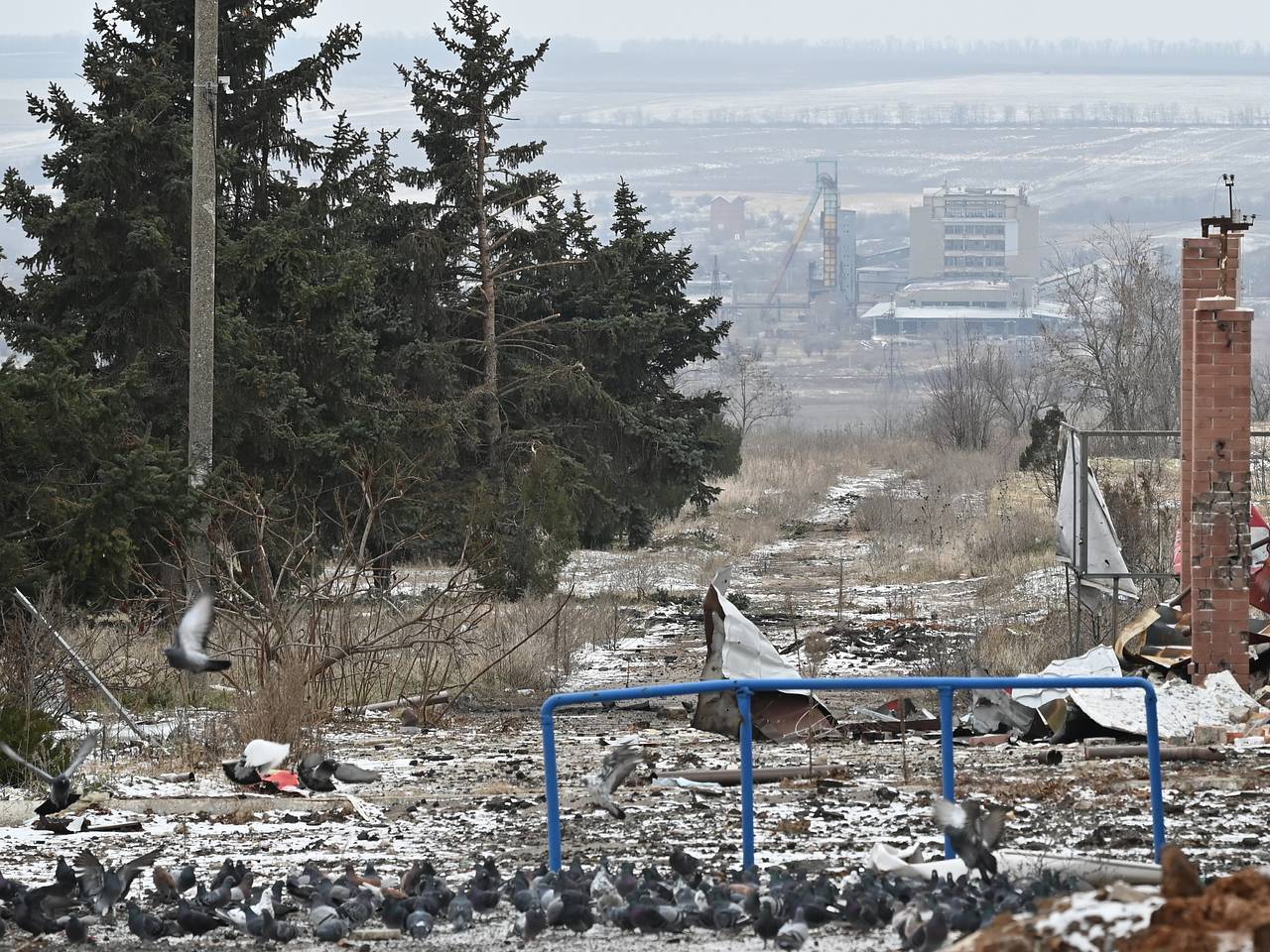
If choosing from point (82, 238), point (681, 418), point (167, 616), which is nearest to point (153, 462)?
point (167, 616)

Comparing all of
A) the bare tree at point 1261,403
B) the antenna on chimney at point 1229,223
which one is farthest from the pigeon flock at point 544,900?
the bare tree at point 1261,403

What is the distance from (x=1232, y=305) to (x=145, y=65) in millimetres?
13553

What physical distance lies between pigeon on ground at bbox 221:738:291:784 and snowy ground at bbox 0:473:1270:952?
135 millimetres

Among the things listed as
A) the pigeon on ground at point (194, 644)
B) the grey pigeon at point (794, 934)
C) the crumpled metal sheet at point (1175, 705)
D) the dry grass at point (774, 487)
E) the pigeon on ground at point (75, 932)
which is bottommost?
the dry grass at point (774, 487)

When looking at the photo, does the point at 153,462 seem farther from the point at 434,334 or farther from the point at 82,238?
the point at 434,334

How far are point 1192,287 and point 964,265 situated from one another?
186m

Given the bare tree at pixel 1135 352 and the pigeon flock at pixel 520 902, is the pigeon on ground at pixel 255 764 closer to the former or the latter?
the pigeon flock at pixel 520 902

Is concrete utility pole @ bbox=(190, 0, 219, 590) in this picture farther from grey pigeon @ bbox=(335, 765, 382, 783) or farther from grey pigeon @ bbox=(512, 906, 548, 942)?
grey pigeon @ bbox=(512, 906, 548, 942)

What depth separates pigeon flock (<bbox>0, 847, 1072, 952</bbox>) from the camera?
5992 millimetres

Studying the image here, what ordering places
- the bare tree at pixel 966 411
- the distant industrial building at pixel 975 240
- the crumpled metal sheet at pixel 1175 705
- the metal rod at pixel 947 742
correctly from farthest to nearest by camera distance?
the distant industrial building at pixel 975 240, the bare tree at pixel 966 411, the crumpled metal sheet at pixel 1175 705, the metal rod at pixel 947 742

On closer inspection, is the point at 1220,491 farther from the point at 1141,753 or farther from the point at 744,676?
the point at 744,676

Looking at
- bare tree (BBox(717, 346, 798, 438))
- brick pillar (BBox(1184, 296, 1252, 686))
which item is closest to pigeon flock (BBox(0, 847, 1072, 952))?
brick pillar (BBox(1184, 296, 1252, 686))

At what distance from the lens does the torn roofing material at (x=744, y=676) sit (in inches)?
468

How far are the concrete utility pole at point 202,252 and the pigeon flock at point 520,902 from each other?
32.2 feet
